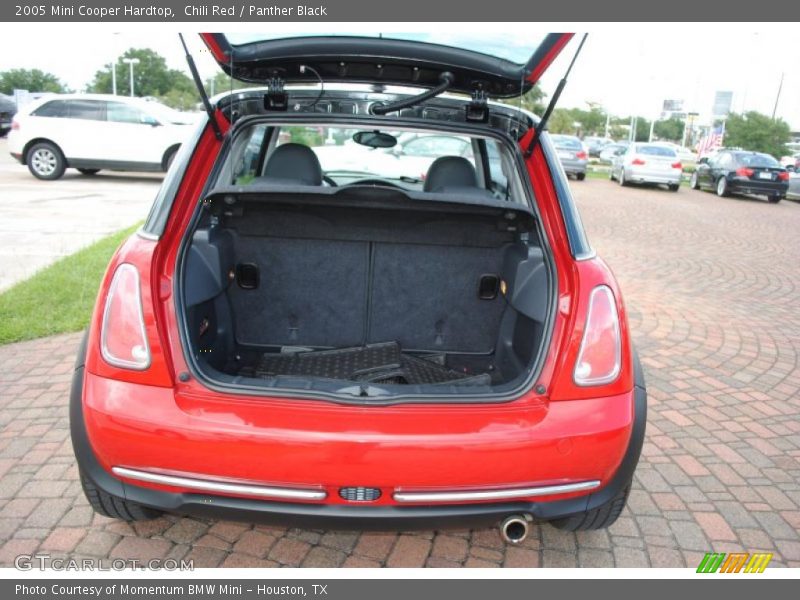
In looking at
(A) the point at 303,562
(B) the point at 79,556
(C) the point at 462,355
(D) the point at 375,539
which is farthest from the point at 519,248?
(B) the point at 79,556

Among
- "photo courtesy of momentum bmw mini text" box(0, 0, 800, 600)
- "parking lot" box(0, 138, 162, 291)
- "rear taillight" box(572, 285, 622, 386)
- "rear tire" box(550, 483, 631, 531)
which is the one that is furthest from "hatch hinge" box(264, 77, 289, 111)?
"parking lot" box(0, 138, 162, 291)

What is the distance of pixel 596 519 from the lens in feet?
7.37

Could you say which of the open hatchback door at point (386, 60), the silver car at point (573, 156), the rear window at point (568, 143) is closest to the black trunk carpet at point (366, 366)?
the open hatchback door at point (386, 60)

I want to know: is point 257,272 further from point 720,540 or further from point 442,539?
point 720,540

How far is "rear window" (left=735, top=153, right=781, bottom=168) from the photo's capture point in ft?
55.7

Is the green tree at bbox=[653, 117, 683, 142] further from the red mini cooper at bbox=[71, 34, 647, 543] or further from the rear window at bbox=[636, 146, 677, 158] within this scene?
the red mini cooper at bbox=[71, 34, 647, 543]

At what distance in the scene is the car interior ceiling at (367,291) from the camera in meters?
2.78

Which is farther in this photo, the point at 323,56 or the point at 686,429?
the point at 686,429

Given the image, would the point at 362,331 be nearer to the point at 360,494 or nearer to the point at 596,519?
the point at 360,494

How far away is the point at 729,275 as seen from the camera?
7.45m

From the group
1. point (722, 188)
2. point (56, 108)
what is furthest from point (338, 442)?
point (722, 188)

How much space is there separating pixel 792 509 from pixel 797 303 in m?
4.39

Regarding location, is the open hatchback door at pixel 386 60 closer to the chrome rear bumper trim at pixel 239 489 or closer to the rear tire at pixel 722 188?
the chrome rear bumper trim at pixel 239 489

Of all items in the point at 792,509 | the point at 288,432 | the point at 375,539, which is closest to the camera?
the point at 288,432
